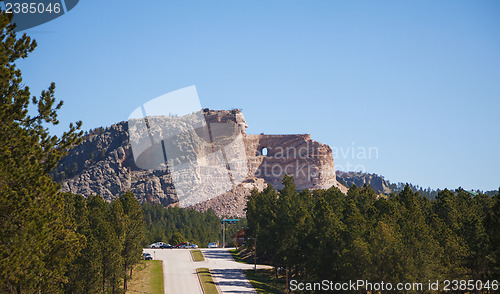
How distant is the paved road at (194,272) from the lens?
65.0m

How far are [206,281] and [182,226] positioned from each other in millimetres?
98428

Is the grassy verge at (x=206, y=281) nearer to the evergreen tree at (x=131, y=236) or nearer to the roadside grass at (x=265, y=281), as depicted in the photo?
the roadside grass at (x=265, y=281)

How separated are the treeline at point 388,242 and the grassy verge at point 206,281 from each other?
9653 mm

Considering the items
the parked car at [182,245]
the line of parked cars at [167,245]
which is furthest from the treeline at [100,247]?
the parked car at [182,245]

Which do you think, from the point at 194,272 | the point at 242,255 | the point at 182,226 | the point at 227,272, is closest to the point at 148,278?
the point at 194,272

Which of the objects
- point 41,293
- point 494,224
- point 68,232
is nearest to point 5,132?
point 68,232

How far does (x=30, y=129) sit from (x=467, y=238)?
44.6 m

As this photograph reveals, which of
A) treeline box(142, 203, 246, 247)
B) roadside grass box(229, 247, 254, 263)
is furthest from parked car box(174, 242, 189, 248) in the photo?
roadside grass box(229, 247, 254, 263)

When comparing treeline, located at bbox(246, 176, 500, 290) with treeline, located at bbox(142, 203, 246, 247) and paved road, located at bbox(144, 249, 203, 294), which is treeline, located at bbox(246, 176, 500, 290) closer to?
paved road, located at bbox(144, 249, 203, 294)

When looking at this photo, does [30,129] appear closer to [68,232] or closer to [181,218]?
[68,232]

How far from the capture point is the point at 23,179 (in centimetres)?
2923

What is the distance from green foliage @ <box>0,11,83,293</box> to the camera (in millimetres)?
28031

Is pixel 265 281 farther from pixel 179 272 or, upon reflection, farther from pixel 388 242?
pixel 388 242

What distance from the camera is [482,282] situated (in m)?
47.5
